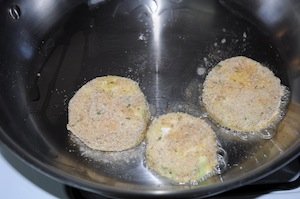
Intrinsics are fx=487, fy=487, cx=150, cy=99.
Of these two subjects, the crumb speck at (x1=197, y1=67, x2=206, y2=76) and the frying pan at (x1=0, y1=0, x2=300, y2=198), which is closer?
the frying pan at (x1=0, y1=0, x2=300, y2=198)

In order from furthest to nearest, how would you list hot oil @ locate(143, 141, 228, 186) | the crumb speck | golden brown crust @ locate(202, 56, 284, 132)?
1. the crumb speck
2. golden brown crust @ locate(202, 56, 284, 132)
3. hot oil @ locate(143, 141, 228, 186)

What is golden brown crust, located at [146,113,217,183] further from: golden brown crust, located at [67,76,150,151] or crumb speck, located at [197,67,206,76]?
crumb speck, located at [197,67,206,76]

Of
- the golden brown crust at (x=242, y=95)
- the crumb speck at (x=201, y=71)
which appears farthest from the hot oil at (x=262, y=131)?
the crumb speck at (x=201, y=71)

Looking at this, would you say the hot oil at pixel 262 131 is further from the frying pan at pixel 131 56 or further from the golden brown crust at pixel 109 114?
the golden brown crust at pixel 109 114

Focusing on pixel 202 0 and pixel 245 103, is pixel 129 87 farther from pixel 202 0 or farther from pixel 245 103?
pixel 202 0

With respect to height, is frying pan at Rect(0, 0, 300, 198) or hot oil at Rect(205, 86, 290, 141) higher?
frying pan at Rect(0, 0, 300, 198)

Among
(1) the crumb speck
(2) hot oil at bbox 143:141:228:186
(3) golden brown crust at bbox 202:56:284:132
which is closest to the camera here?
(2) hot oil at bbox 143:141:228:186

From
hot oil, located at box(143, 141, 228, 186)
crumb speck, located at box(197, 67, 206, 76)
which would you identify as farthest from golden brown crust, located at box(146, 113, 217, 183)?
crumb speck, located at box(197, 67, 206, 76)

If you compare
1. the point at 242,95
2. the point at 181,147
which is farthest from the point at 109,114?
the point at 242,95

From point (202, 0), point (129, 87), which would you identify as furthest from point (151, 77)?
Answer: point (202, 0)
